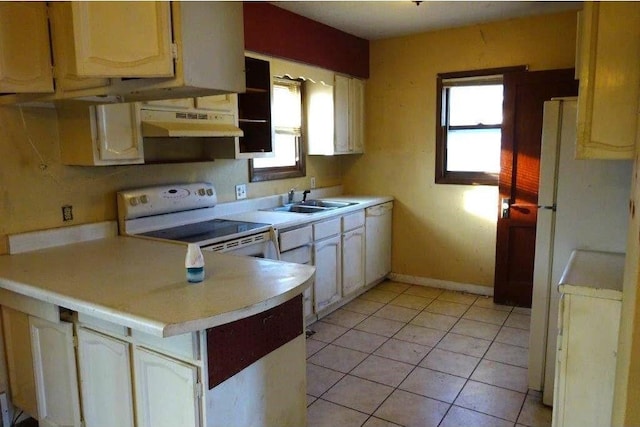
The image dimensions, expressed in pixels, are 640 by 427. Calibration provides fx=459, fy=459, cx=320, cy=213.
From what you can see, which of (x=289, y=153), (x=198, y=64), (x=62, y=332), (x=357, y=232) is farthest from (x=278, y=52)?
(x=62, y=332)

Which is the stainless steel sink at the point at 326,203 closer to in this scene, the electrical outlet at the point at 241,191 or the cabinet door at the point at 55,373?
the electrical outlet at the point at 241,191

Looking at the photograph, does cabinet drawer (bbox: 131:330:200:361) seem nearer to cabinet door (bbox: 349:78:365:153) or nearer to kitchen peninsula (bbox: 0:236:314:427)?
kitchen peninsula (bbox: 0:236:314:427)

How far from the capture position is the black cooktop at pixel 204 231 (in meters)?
2.73

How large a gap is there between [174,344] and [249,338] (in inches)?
10.7

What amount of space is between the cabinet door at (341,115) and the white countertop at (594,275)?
2.47 meters

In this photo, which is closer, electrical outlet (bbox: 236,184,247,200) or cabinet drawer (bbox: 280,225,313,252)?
cabinet drawer (bbox: 280,225,313,252)

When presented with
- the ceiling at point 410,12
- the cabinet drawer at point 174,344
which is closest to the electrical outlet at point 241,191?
the ceiling at point 410,12

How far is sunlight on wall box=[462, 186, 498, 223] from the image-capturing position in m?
4.22

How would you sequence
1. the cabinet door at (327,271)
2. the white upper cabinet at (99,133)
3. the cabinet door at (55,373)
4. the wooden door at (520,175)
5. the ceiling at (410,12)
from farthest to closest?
the wooden door at (520,175) → the cabinet door at (327,271) → the ceiling at (410,12) → the white upper cabinet at (99,133) → the cabinet door at (55,373)

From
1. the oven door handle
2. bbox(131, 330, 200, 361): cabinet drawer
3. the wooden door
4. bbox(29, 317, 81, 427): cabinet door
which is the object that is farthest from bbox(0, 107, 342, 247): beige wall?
the wooden door

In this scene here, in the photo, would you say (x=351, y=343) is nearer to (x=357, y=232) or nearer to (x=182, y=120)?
(x=357, y=232)

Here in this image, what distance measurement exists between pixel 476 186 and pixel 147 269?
10.5 feet

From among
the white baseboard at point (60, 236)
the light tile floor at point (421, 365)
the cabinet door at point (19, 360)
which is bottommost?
the light tile floor at point (421, 365)

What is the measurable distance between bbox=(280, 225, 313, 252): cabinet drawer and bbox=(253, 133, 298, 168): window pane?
2.74 feet
